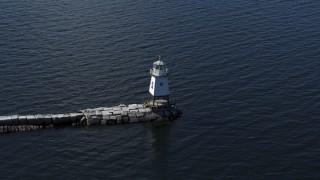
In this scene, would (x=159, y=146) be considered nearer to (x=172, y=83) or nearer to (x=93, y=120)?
(x=93, y=120)

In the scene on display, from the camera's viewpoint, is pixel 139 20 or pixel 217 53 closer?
pixel 217 53

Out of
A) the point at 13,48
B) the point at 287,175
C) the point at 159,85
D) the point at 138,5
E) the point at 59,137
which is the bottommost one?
the point at 287,175

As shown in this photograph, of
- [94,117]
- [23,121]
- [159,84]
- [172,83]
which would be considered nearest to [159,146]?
[159,84]

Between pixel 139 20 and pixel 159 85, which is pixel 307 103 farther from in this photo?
pixel 139 20

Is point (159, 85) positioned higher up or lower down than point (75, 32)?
lower down

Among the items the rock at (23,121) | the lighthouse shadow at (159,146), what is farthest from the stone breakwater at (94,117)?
the lighthouse shadow at (159,146)

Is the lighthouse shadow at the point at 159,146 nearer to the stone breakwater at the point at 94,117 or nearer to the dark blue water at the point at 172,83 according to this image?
the dark blue water at the point at 172,83

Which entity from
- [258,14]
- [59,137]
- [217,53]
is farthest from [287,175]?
[258,14]

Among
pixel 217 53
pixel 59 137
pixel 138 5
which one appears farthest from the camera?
pixel 138 5
